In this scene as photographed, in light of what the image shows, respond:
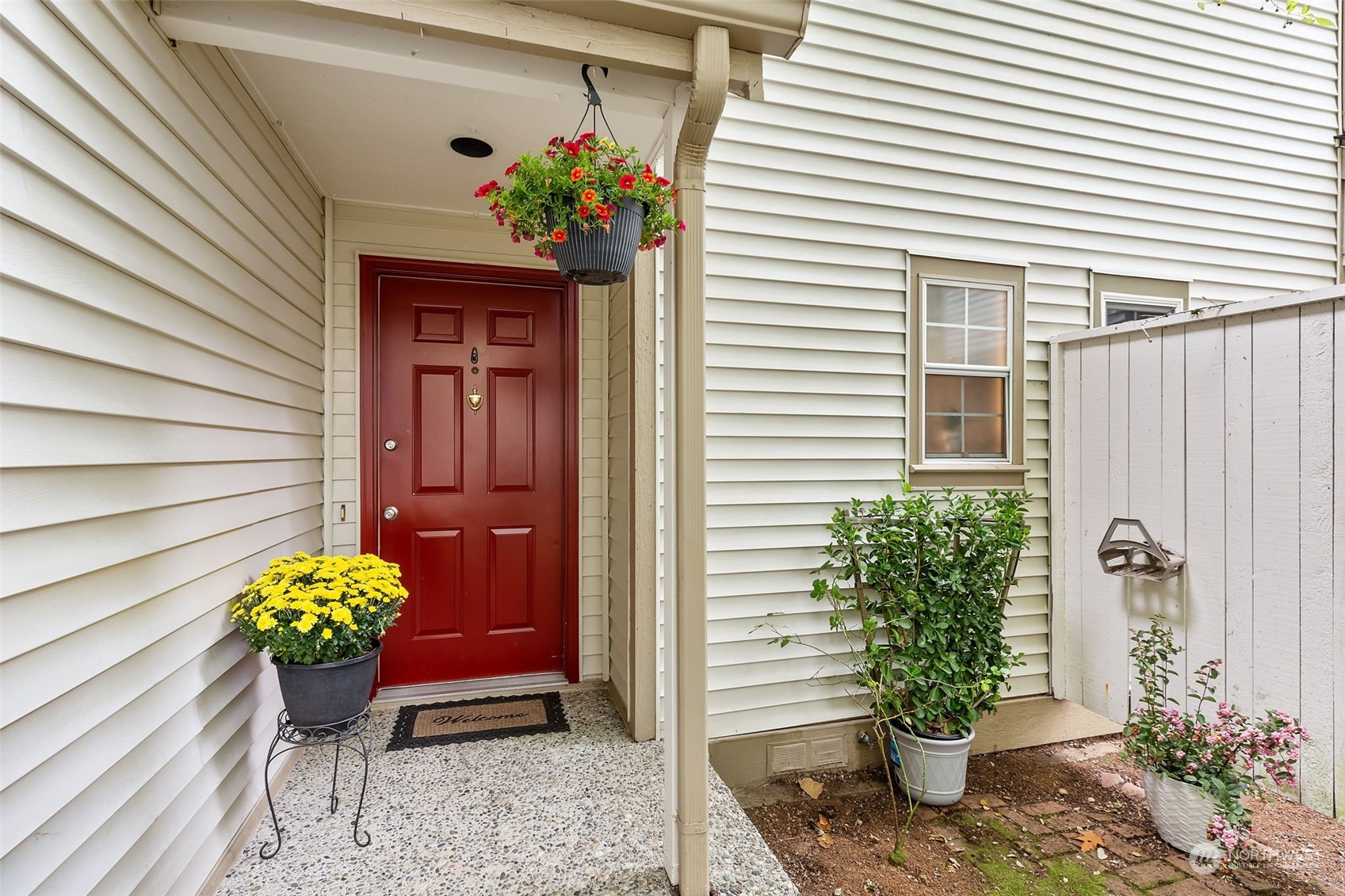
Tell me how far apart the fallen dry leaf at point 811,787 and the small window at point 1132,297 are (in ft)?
9.12

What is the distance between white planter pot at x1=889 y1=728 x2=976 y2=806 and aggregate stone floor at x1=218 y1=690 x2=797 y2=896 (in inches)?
36.2

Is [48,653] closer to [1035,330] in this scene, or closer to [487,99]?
[487,99]

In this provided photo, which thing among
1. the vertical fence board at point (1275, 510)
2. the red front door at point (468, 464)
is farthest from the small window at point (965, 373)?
the red front door at point (468, 464)

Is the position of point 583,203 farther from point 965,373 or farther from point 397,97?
point 965,373

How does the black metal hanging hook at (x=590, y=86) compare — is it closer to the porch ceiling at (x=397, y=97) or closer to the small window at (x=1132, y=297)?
the porch ceiling at (x=397, y=97)

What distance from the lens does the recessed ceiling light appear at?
2293mm

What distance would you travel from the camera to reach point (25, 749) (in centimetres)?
104

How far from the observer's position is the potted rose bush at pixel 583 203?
149cm

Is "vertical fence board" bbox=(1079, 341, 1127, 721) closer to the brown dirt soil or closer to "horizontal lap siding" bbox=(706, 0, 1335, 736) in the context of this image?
"horizontal lap siding" bbox=(706, 0, 1335, 736)

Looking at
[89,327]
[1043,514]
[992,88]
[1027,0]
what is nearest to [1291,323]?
[1043,514]

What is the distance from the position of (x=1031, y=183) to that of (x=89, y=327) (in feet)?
12.5

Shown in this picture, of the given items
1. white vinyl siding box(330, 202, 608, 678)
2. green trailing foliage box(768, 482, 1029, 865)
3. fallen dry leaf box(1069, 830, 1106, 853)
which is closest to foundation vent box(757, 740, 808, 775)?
green trailing foliage box(768, 482, 1029, 865)

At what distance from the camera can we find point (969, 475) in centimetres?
306

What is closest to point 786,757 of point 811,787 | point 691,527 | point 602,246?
point 811,787
